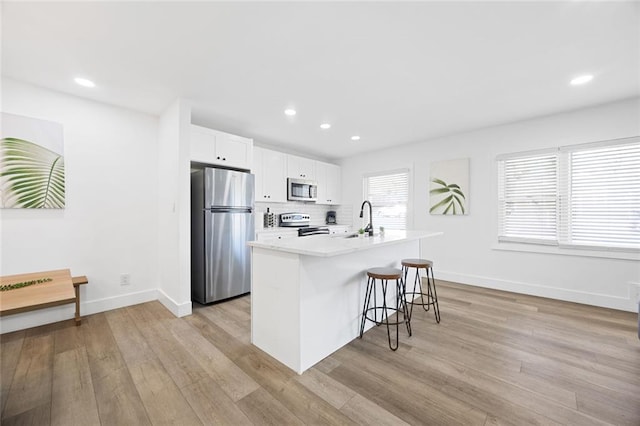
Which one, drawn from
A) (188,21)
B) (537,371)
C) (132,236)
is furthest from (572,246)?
(132,236)

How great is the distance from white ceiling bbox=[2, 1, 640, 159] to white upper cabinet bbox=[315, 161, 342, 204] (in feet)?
7.07

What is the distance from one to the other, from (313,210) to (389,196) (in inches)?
66.8

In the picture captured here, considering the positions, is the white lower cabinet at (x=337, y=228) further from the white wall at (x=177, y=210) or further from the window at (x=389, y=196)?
the white wall at (x=177, y=210)

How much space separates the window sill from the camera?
2979mm

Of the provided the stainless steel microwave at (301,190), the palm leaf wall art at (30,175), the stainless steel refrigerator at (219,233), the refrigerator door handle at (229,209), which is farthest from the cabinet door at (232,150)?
the palm leaf wall art at (30,175)

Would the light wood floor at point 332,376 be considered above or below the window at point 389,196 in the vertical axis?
below

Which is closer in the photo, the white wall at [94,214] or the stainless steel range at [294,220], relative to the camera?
the white wall at [94,214]

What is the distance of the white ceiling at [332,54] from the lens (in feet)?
5.49

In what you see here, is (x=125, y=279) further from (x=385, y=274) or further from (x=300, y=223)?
(x=385, y=274)

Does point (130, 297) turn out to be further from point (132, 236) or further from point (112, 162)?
point (112, 162)

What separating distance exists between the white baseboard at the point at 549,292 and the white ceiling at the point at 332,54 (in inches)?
92.2

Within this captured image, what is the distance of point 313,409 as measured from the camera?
58.7 inches

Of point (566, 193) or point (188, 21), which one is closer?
point (188, 21)

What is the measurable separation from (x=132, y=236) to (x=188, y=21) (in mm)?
2618
